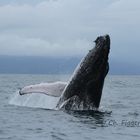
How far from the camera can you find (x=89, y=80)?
19.9 metres

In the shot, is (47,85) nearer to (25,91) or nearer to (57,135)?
(25,91)

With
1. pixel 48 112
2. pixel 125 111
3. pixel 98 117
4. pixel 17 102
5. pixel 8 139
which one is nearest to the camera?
pixel 8 139

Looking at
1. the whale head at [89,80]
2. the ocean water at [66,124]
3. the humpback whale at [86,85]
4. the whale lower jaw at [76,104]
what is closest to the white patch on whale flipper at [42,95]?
the humpback whale at [86,85]

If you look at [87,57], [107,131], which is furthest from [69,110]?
[107,131]

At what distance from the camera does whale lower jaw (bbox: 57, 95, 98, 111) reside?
20.1 m

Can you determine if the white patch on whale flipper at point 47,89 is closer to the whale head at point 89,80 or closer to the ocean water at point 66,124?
the whale head at point 89,80

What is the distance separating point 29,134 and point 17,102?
902 cm

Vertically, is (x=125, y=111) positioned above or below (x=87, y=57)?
below

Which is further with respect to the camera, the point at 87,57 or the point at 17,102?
the point at 17,102

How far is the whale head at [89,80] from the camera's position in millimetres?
19547

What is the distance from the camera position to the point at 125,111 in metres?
22.1

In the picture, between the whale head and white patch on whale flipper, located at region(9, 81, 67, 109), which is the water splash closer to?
white patch on whale flipper, located at region(9, 81, 67, 109)

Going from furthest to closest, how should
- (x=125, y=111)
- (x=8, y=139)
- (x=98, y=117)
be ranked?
(x=125, y=111)
(x=98, y=117)
(x=8, y=139)

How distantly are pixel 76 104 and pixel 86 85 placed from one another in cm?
84
